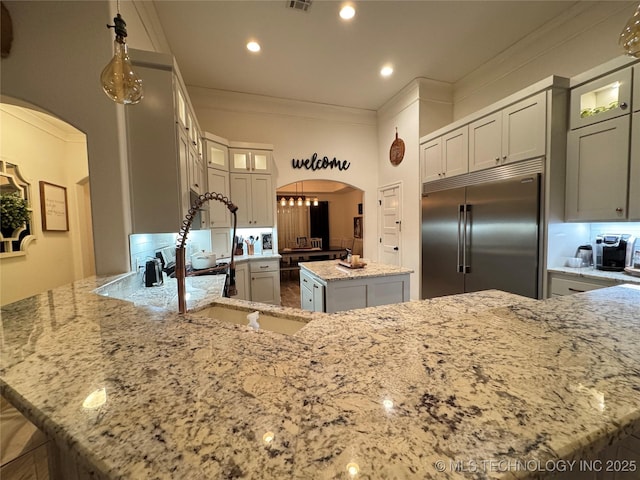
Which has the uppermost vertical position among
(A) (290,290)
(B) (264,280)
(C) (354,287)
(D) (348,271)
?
(D) (348,271)

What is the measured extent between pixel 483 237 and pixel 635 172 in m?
1.20

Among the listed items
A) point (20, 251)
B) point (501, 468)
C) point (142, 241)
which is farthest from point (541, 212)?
point (20, 251)

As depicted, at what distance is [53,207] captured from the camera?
328 cm

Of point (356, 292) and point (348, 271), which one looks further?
point (348, 271)

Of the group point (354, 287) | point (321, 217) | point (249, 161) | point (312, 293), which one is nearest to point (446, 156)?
point (354, 287)

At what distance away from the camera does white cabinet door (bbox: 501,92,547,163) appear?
7.91 feet

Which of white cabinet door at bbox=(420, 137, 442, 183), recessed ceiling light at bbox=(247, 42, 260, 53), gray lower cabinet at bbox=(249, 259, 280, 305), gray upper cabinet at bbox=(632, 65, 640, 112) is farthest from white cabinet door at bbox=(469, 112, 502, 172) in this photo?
gray lower cabinet at bbox=(249, 259, 280, 305)

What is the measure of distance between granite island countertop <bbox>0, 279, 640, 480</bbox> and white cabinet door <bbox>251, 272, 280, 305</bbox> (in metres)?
3.16

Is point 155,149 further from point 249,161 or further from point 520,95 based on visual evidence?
point 520,95

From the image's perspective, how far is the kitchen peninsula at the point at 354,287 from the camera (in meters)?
2.39

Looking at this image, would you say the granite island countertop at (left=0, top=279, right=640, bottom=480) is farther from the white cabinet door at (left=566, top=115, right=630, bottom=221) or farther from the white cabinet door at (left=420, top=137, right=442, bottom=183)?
the white cabinet door at (left=420, top=137, right=442, bottom=183)

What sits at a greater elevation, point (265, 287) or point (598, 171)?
point (598, 171)

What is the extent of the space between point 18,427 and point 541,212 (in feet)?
13.4

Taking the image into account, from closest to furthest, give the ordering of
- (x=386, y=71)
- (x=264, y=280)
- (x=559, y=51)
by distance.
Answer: (x=559, y=51) → (x=386, y=71) → (x=264, y=280)
